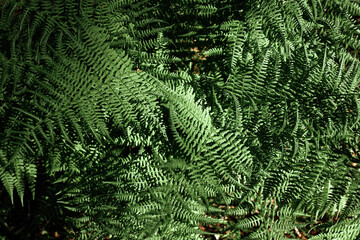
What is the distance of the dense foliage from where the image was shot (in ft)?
4.68

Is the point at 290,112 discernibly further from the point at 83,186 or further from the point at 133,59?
the point at 83,186

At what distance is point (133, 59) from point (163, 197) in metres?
0.86

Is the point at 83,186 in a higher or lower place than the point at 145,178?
lower

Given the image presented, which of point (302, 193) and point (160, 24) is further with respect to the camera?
point (160, 24)

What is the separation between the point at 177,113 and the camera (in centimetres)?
139

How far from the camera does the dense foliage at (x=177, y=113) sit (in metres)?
1.43

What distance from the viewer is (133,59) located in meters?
1.64

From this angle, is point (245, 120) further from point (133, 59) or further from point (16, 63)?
point (16, 63)

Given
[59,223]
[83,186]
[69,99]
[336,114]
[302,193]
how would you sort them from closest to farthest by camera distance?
[69,99] → [302,193] → [336,114] → [83,186] → [59,223]

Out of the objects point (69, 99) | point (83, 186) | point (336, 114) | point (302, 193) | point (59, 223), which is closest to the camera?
point (69, 99)

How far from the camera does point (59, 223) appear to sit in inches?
98.1

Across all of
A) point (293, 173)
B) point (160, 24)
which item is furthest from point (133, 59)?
point (293, 173)

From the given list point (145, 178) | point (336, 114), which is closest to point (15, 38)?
point (145, 178)

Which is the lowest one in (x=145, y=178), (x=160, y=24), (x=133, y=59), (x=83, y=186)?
(x=83, y=186)
